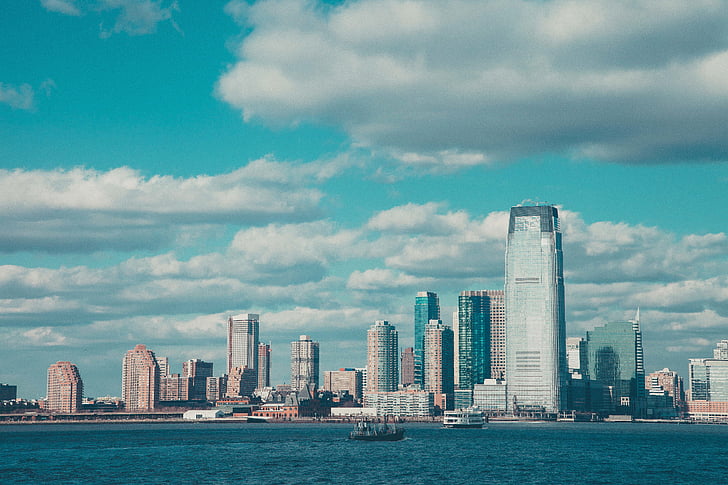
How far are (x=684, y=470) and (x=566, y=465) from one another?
22.3m

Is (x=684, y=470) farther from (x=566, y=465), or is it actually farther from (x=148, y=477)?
(x=148, y=477)

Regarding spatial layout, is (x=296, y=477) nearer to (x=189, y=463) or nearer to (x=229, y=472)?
(x=229, y=472)

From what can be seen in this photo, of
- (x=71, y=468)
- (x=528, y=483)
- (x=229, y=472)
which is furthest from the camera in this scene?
(x=71, y=468)

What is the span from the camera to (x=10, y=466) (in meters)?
190

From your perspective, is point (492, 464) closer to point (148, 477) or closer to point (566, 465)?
point (566, 465)

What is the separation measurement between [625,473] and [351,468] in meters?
50.4

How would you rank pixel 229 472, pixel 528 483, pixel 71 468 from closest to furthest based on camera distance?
pixel 528 483, pixel 229 472, pixel 71 468

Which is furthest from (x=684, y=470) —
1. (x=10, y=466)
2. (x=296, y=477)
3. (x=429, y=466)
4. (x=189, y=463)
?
(x=10, y=466)

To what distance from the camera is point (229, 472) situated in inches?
6663

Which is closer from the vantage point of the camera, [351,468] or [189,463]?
[351,468]

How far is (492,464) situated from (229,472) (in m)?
54.4

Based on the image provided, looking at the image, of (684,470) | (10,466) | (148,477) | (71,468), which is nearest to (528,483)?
(684,470)

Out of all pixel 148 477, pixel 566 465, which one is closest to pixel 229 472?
pixel 148 477

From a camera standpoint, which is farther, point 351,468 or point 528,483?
point 351,468
